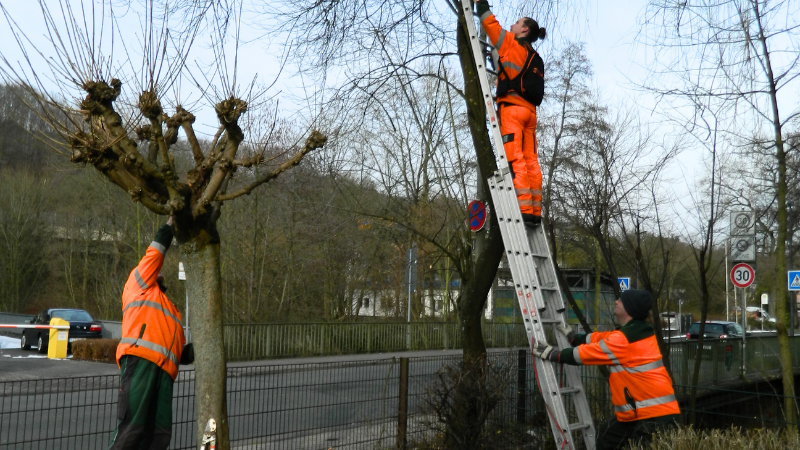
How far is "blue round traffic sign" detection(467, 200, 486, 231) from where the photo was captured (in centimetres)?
770

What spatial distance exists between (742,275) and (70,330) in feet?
65.7

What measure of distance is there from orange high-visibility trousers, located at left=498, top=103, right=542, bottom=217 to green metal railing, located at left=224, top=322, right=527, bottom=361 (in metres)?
11.4

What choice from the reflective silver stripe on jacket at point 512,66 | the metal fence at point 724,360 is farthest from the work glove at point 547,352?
the metal fence at point 724,360

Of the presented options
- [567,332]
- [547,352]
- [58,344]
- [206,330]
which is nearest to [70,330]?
[58,344]

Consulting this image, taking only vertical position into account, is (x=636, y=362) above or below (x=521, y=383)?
above

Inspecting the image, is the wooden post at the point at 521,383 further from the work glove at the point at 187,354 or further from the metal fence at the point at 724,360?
the work glove at the point at 187,354

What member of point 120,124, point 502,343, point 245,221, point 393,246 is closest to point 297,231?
point 245,221

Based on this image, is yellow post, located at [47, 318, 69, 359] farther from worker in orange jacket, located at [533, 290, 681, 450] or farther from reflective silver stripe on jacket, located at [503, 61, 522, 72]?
worker in orange jacket, located at [533, 290, 681, 450]

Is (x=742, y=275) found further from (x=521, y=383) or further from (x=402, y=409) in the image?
(x=402, y=409)

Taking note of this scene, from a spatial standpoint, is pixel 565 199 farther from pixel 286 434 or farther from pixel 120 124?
pixel 120 124

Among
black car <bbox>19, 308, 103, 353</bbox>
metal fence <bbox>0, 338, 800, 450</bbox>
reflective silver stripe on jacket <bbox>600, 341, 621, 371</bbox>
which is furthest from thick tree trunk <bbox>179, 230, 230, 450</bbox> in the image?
black car <bbox>19, 308, 103, 353</bbox>

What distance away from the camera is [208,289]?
474 centimetres

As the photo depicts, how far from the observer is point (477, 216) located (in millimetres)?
7789

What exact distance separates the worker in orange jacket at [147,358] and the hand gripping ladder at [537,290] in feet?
8.29
